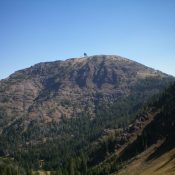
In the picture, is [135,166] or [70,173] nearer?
[135,166]

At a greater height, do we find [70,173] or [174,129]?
[174,129]

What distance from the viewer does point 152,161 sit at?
170500 millimetres

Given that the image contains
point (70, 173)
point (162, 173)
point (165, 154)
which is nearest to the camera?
point (162, 173)

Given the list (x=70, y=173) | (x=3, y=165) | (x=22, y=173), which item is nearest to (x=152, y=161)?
(x=70, y=173)

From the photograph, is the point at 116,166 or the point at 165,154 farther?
the point at 116,166

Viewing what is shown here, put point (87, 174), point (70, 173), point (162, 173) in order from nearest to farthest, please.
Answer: point (162, 173)
point (87, 174)
point (70, 173)

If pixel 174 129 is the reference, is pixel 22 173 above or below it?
below

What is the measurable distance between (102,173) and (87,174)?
442 inches

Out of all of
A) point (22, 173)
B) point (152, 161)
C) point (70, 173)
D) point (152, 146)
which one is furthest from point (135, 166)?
point (22, 173)

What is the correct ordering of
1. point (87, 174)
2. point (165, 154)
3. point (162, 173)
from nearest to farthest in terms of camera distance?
point (162, 173), point (165, 154), point (87, 174)

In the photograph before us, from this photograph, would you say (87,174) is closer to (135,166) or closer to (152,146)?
(135,166)

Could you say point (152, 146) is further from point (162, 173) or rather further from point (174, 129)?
point (162, 173)

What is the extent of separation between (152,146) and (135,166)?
26.0 m

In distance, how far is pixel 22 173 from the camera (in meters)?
192
